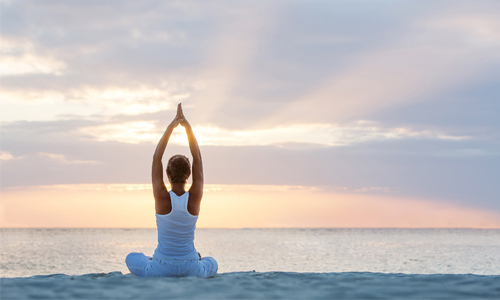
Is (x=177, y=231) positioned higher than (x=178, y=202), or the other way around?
(x=178, y=202)

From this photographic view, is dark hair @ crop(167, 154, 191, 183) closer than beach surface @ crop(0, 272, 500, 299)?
No

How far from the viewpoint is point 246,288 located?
19.1 ft

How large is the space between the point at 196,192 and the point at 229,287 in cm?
152

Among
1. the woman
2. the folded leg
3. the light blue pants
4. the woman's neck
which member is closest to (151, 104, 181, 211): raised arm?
the woman

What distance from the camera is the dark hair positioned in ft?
21.7

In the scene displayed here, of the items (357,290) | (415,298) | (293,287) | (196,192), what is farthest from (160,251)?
(415,298)

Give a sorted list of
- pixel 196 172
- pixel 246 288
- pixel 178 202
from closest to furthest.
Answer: pixel 246 288 → pixel 178 202 → pixel 196 172

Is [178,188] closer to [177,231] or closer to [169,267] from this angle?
[177,231]

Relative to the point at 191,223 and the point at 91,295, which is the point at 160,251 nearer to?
the point at 191,223

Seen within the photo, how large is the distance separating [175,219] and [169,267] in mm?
716

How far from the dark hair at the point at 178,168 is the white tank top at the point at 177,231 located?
0.21m

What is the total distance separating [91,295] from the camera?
17.3 feet

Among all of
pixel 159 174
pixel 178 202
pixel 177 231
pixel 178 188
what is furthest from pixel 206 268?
pixel 159 174

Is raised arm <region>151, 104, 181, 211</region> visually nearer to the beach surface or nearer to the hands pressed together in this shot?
the hands pressed together
